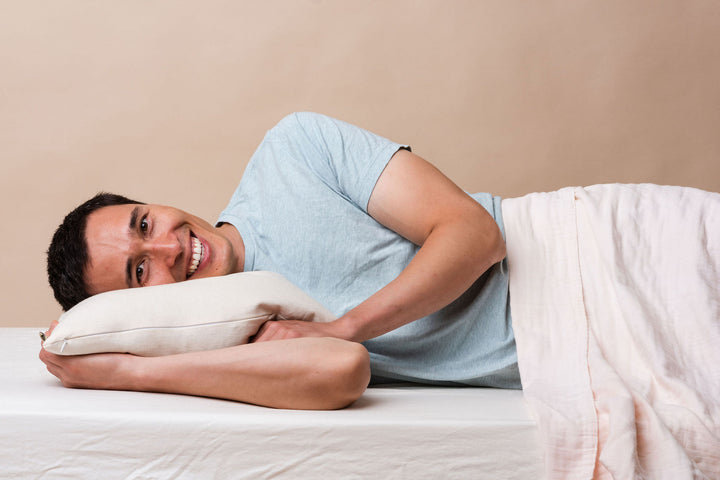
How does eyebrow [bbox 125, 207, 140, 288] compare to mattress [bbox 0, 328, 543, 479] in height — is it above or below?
above

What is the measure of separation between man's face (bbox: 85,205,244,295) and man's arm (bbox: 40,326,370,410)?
1.03ft

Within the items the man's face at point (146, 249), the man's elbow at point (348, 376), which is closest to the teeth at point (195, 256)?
the man's face at point (146, 249)

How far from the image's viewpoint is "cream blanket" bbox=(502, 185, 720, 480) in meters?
1.09

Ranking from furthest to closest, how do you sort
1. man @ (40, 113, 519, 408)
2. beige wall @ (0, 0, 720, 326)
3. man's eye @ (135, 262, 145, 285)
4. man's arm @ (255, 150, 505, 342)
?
beige wall @ (0, 0, 720, 326), man's eye @ (135, 262, 145, 285), man's arm @ (255, 150, 505, 342), man @ (40, 113, 519, 408)

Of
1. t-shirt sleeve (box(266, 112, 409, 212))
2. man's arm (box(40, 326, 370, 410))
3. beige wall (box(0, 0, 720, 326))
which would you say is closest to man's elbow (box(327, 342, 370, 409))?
man's arm (box(40, 326, 370, 410))

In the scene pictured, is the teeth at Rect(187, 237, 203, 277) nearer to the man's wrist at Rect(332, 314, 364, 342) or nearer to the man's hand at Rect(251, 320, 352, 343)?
the man's hand at Rect(251, 320, 352, 343)

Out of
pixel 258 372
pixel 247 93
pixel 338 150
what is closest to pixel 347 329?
pixel 258 372

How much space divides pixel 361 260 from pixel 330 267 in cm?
7

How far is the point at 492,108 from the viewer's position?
3039 mm

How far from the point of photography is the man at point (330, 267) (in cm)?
120

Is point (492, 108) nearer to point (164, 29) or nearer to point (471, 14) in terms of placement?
point (471, 14)

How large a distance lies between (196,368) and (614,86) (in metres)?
2.56

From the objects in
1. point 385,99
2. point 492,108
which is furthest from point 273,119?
point 492,108

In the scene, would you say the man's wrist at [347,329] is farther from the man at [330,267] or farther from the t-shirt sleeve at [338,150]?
the t-shirt sleeve at [338,150]
